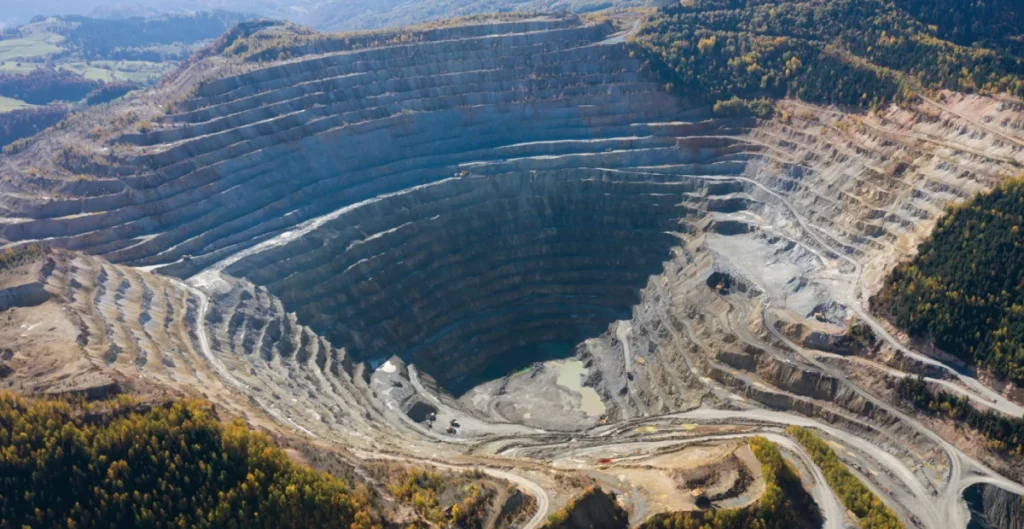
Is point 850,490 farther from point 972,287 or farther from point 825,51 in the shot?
point 825,51

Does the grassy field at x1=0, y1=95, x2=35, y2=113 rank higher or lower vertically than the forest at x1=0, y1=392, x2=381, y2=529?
higher

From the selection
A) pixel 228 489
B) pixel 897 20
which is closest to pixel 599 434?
pixel 228 489

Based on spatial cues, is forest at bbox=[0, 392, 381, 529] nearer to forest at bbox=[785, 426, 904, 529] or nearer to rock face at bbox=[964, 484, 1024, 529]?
forest at bbox=[785, 426, 904, 529]

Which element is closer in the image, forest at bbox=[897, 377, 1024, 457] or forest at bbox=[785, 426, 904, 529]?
forest at bbox=[785, 426, 904, 529]

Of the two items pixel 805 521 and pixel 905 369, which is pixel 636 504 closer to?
pixel 805 521

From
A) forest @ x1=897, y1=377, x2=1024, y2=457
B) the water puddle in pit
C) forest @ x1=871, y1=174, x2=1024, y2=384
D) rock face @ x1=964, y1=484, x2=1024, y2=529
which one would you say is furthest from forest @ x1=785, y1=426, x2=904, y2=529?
the water puddle in pit

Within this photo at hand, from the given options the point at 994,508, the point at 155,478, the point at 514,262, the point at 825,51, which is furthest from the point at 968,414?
the point at 825,51
